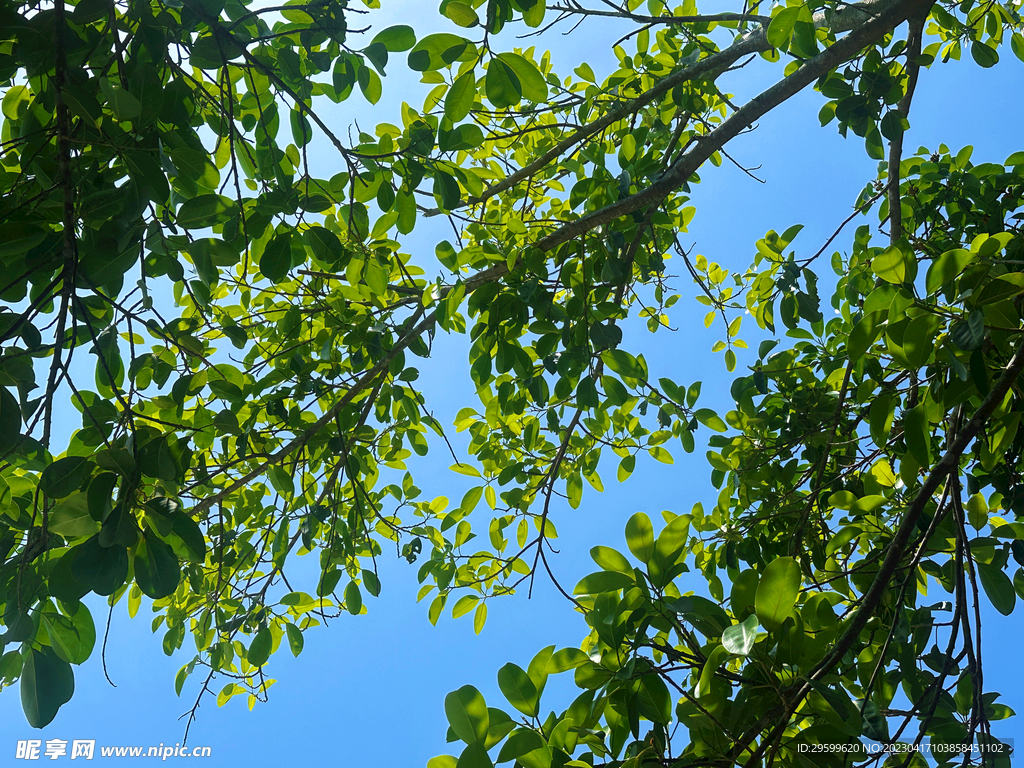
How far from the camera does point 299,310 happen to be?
1.80 metres

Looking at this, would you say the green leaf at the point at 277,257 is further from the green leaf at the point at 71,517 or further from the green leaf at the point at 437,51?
the green leaf at the point at 71,517

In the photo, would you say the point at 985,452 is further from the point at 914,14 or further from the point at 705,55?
the point at 705,55

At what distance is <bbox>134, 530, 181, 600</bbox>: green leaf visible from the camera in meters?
0.82

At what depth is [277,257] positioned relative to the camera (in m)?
1.24

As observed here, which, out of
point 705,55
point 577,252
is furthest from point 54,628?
point 705,55

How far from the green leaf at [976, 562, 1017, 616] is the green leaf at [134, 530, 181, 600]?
1.33 metres

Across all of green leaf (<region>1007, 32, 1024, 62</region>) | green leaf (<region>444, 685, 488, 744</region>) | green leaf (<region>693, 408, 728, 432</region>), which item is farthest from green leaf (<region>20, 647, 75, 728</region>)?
green leaf (<region>1007, 32, 1024, 62</region>)

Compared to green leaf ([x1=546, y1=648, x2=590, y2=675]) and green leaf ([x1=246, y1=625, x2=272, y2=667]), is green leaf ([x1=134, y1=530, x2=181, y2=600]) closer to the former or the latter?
green leaf ([x1=546, y1=648, x2=590, y2=675])

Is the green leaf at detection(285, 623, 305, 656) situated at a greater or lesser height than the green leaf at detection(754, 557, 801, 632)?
greater

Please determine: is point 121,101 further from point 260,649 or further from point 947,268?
point 260,649

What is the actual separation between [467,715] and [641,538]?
1.09ft

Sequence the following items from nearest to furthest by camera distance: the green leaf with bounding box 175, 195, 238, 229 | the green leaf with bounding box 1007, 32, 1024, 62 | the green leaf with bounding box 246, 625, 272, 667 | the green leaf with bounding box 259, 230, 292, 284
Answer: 1. the green leaf with bounding box 175, 195, 238, 229
2. the green leaf with bounding box 259, 230, 292, 284
3. the green leaf with bounding box 246, 625, 272, 667
4. the green leaf with bounding box 1007, 32, 1024, 62

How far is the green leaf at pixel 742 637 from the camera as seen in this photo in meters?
0.73

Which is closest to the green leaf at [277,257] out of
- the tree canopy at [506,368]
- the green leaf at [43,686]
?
the tree canopy at [506,368]
